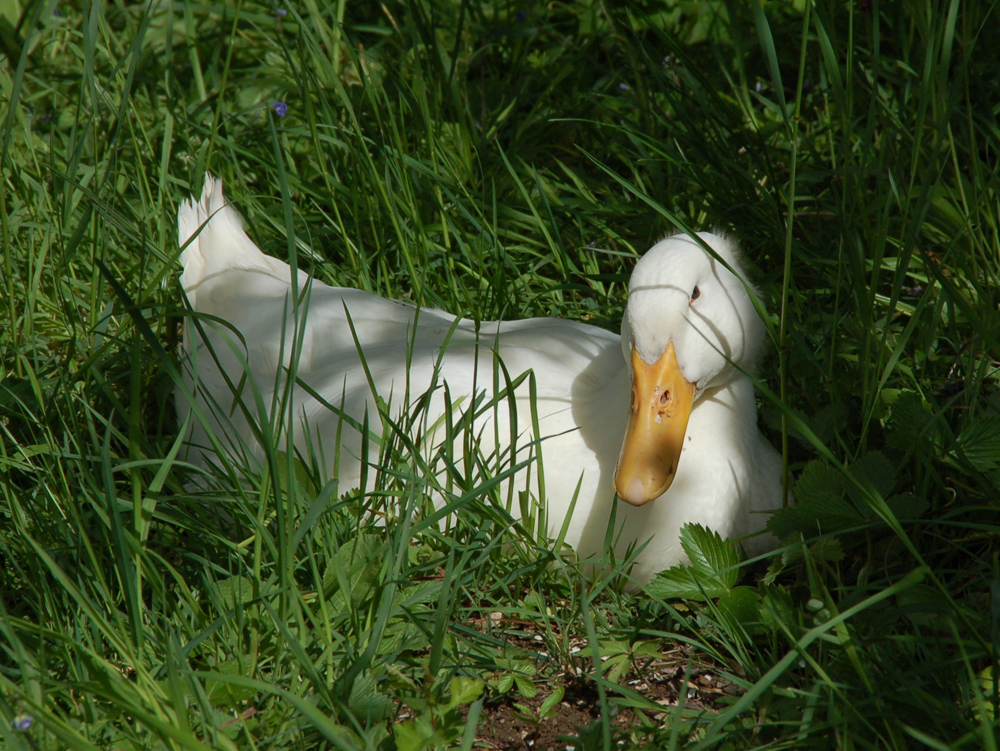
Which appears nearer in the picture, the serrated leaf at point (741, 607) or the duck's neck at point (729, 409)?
the serrated leaf at point (741, 607)

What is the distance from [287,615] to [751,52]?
357cm

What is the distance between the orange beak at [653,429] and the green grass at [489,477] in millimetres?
250

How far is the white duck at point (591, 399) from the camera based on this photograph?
2227 mm

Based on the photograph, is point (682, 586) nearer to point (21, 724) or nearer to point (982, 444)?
point (982, 444)

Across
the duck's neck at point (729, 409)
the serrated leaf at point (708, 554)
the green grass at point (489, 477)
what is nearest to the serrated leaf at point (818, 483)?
the green grass at point (489, 477)

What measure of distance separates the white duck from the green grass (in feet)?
0.48

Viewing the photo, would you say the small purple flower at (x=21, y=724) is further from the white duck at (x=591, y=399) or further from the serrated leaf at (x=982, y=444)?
the serrated leaf at (x=982, y=444)

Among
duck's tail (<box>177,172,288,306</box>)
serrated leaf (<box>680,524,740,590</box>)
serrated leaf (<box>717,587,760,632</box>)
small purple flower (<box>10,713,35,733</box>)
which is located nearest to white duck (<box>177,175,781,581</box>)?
serrated leaf (<box>680,524,740,590</box>)

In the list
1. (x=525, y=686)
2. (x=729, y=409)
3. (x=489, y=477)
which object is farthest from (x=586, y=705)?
(x=729, y=409)

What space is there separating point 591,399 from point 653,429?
37cm

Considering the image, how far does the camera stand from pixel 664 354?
7.39ft

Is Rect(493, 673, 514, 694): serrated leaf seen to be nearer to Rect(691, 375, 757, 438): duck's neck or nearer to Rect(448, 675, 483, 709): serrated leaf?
Rect(448, 675, 483, 709): serrated leaf

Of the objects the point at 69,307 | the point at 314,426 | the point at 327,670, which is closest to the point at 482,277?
the point at 314,426

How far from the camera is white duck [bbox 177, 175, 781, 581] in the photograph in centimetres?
223
